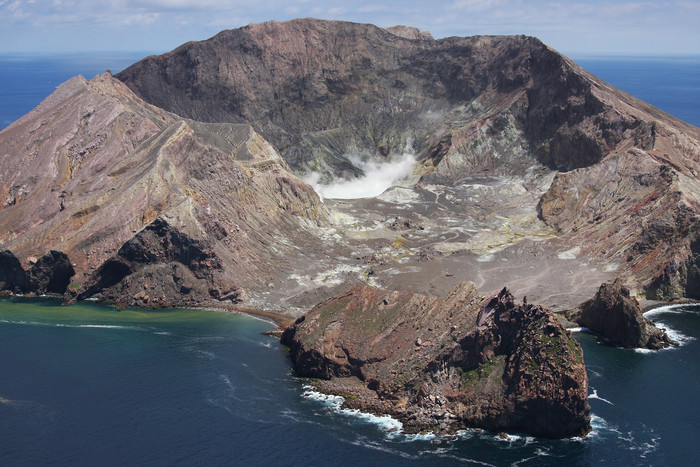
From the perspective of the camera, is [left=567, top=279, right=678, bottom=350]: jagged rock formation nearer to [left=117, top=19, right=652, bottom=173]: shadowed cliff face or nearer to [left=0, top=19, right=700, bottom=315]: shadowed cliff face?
[left=0, top=19, right=700, bottom=315]: shadowed cliff face

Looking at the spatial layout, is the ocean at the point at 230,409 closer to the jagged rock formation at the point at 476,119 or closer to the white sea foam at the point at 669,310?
the white sea foam at the point at 669,310

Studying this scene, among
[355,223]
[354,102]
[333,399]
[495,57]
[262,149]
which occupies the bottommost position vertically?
[333,399]

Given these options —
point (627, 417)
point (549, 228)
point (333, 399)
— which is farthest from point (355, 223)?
point (627, 417)

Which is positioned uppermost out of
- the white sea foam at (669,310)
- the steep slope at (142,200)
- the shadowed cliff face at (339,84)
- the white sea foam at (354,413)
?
the shadowed cliff face at (339,84)

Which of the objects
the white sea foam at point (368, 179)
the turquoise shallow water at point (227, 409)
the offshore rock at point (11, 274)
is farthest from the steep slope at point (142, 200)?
the white sea foam at point (368, 179)

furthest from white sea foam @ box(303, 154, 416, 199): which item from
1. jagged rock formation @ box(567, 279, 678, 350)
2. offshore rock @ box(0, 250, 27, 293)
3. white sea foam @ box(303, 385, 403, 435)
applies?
white sea foam @ box(303, 385, 403, 435)

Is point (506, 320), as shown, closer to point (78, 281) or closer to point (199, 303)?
point (199, 303)
